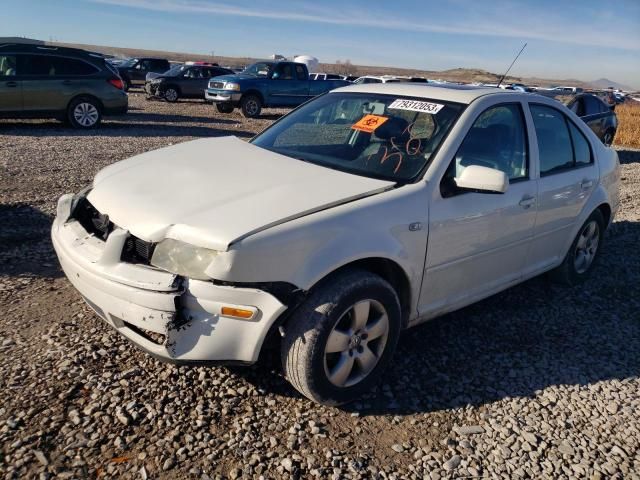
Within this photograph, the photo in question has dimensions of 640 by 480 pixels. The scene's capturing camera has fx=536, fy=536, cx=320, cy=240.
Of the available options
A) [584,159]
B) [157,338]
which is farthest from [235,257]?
[584,159]

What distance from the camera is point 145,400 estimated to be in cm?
283

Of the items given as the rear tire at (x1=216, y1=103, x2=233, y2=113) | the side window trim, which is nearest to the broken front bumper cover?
the side window trim

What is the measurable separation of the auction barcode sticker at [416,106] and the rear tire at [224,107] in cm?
1466

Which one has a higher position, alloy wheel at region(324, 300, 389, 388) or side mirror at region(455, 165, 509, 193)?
side mirror at region(455, 165, 509, 193)

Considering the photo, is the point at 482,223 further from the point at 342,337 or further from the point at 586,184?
the point at 586,184

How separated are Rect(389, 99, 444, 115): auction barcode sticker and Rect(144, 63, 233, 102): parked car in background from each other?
19.2 m

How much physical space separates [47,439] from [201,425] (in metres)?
0.70

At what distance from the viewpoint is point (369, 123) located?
12.1ft

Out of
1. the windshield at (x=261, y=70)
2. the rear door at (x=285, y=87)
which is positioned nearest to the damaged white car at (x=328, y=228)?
the rear door at (x=285, y=87)

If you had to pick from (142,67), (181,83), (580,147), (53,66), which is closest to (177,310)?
(580,147)

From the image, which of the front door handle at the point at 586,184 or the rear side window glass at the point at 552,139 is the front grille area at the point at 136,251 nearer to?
the rear side window glass at the point at 552,139

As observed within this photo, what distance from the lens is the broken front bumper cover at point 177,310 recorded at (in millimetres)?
2469

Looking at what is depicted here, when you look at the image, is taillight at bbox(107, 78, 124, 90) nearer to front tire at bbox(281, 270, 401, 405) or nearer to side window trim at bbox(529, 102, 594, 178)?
side window trim at bbox(529, 102, 594, 178)

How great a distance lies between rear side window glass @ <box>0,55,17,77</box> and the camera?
37.5ft
